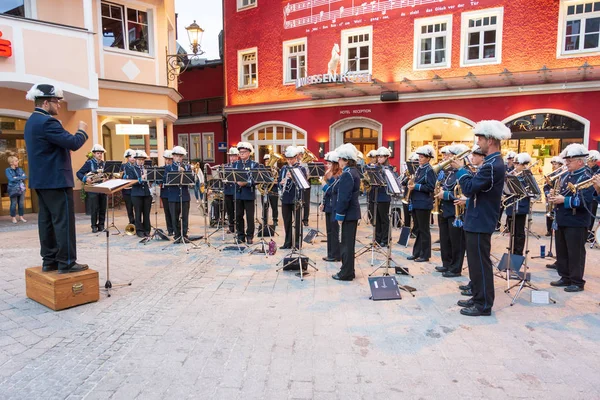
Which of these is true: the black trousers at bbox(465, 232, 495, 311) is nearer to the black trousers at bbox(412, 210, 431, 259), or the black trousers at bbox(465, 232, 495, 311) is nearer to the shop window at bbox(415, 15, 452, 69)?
the black trousers at bbox(412, 210, 431, 259)

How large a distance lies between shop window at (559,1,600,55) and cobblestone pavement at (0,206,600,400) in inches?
462

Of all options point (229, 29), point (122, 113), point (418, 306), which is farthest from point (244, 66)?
point (418, 306)

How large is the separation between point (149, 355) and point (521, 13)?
56.5 feet

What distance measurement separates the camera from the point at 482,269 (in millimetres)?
5281

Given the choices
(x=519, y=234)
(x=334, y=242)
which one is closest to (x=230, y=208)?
(x=334, y=242)

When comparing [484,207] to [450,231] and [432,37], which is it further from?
[432,37]

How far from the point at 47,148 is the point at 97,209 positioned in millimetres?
6321

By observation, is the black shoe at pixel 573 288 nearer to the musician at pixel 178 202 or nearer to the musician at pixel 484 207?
the musician at pixel 484 207

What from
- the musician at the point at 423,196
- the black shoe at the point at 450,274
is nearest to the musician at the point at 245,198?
the musician at the point at 423,196

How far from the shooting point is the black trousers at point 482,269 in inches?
207

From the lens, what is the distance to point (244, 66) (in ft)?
74.9

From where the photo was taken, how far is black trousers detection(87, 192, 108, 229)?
10859 millimetres

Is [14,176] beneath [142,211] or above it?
above

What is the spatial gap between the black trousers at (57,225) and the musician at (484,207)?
516cm
